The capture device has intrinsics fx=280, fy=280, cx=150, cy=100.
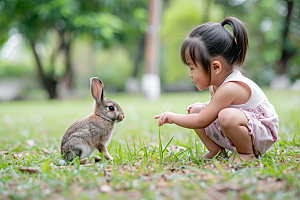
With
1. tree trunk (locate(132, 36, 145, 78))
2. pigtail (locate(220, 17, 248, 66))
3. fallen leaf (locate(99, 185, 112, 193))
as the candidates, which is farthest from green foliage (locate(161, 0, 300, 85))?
fallen leaf (locate(99, 185, 112, 193))

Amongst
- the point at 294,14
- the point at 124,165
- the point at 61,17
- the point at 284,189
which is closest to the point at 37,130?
the point at 124,165

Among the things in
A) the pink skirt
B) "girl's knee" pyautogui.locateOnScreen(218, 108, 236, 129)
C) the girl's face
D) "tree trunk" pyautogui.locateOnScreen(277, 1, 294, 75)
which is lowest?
the pink skirt

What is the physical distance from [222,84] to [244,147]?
571 mm

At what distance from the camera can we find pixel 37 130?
4.98m

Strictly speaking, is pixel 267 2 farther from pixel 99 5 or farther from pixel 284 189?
pixel 284 189

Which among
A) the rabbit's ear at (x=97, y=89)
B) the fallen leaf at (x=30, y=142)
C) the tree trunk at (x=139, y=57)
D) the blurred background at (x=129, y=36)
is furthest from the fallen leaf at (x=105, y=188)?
the tree trunk at (x=139, y=57)

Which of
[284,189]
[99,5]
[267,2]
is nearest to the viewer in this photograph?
[284,189]

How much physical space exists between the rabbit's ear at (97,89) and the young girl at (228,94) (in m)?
0.60

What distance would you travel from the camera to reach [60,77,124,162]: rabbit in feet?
8.04

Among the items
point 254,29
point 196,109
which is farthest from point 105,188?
point 254,29

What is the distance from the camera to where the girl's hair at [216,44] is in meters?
2.41

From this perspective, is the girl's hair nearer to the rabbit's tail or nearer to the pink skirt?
the pink skirt

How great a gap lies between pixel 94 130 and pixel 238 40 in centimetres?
150

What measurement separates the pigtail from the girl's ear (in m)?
0.17
